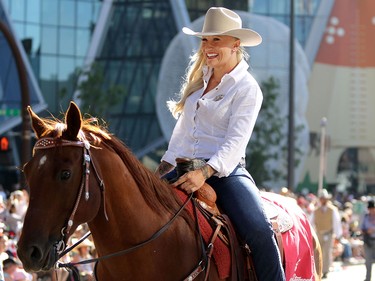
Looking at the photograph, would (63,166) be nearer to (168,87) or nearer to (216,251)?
(216,251)

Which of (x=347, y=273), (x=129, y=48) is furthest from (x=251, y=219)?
(x=129, y=48)

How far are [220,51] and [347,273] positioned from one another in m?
18.2

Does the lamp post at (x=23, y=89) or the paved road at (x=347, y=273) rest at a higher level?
the lamp post at (x=23, y=89)

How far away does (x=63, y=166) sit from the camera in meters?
5.19

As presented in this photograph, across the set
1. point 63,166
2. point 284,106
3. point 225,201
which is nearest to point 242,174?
point 225,201

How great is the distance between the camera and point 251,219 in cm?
614

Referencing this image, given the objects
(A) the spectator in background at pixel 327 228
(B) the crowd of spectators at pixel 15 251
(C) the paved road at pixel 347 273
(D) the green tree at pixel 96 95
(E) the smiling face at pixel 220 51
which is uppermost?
(E) the smiling face at pixel 220 51

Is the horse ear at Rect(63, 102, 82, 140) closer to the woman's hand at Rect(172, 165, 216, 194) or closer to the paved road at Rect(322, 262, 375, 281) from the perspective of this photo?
the woman's hand at Rect(172, 165, 216, 194)

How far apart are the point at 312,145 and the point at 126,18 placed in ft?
50.2

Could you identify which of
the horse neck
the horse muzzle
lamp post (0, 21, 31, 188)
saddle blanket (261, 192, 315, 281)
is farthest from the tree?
the horse muzzle

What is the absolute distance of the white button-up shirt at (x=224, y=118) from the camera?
20.2 ft

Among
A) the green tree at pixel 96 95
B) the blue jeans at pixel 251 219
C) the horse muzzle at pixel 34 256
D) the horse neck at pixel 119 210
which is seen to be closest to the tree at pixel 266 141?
the green tree at pixel 96 95

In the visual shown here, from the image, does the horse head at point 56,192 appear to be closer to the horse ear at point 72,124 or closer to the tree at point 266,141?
the horse ear at point 72,124

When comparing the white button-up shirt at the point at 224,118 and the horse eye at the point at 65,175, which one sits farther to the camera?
the white button-up shirt at the point at 224,118
